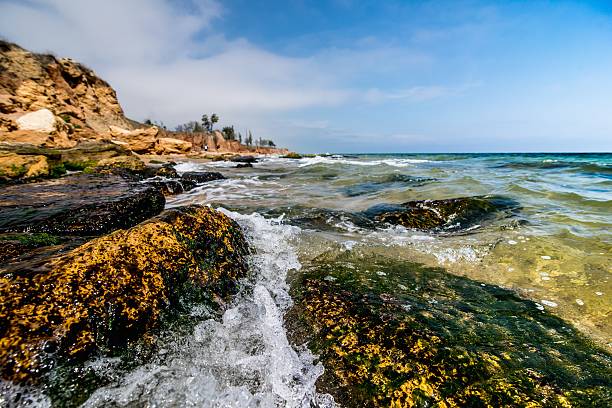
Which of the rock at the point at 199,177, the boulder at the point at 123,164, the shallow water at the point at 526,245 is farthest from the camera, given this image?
the boulder at the point at 123,164

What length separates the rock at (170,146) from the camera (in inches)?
1397

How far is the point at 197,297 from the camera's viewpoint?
104 inches

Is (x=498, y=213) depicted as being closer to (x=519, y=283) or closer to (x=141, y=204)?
(x=519, y=283)

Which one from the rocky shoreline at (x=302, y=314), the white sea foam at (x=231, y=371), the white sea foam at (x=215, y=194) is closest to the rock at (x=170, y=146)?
the white sea foam at (x=215, y=194)

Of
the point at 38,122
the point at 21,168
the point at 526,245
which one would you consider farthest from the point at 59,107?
the point at 526,245

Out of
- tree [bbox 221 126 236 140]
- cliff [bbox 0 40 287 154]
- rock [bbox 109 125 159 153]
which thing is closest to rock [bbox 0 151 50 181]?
cliff [bbox 0 40 287 154]

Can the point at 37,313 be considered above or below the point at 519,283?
above

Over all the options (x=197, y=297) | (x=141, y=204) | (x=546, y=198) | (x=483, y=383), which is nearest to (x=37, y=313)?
(x=197, y=297)

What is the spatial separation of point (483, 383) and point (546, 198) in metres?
8.97

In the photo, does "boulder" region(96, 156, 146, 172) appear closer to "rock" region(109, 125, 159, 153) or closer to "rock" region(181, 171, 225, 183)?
"rock" region(181, 171, 225, 183)

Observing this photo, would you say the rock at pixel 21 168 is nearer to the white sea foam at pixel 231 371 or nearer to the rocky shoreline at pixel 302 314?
the rocky shoreline at pixel 302 314

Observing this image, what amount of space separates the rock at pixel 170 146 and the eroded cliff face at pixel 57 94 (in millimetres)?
6531

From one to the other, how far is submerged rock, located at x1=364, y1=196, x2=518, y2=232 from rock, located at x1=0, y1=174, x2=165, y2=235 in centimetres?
486

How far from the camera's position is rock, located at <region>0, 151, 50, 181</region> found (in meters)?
8.54
